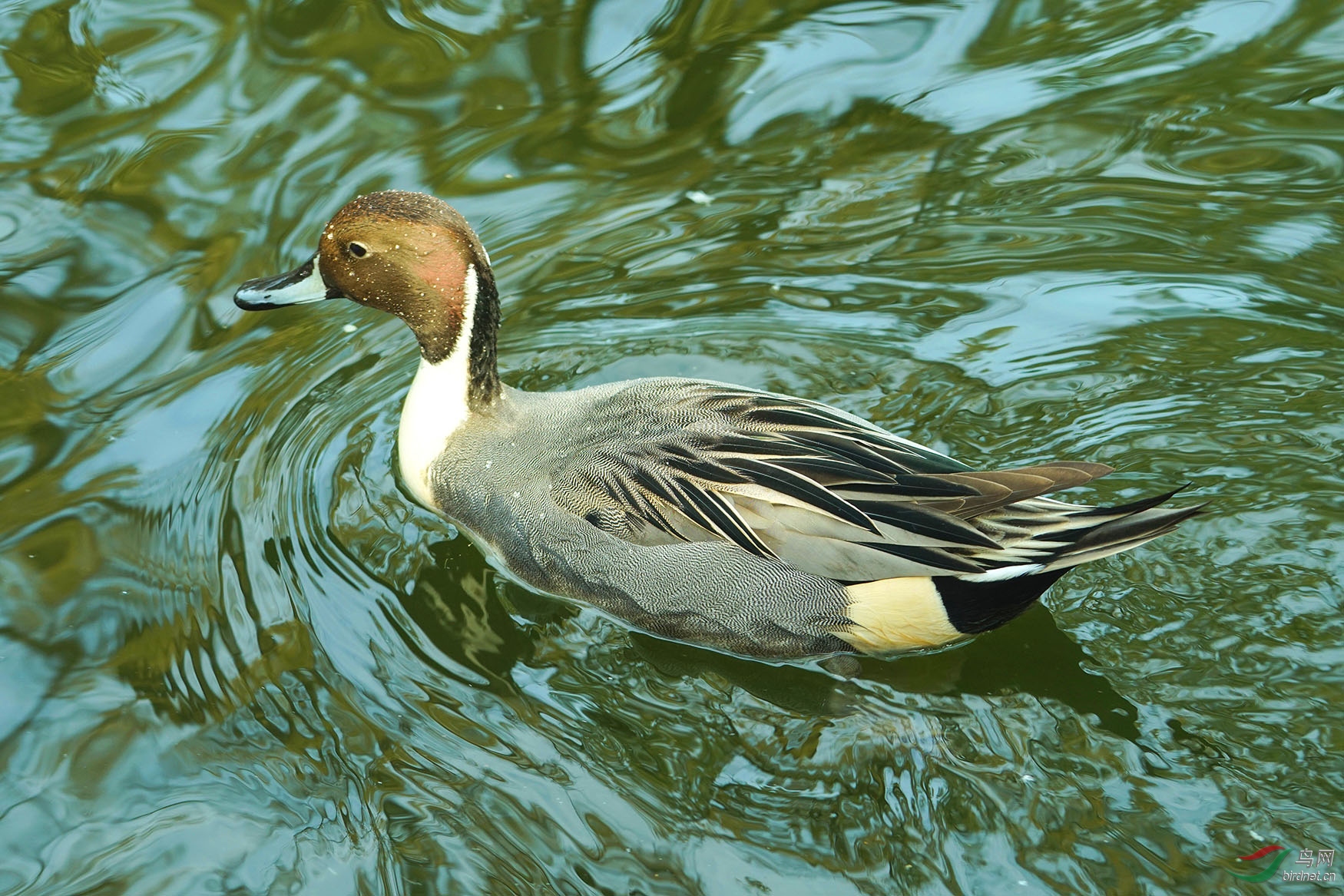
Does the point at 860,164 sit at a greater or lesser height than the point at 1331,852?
greater

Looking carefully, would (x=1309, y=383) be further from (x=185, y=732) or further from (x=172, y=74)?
(x=172, y=74)

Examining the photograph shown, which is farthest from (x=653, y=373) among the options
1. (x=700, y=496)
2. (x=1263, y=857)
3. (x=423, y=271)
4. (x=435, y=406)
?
(x=1263, y=857)

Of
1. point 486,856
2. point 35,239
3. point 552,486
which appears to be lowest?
point 486,856

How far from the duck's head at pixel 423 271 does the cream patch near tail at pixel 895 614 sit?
4.85ft

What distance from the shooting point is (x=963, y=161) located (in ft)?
20.4

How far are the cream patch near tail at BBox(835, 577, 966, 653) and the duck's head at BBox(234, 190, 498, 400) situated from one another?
58.2 inches

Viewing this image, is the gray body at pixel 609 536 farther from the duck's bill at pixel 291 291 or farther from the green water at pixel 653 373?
the duck's bill at pixel 291 291

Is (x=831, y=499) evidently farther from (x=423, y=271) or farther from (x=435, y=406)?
(x=423, y=271)

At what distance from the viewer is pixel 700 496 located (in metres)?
4.23

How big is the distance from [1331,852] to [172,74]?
233 inches

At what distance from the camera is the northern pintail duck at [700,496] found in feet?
13.4

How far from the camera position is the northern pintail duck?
4078 mm

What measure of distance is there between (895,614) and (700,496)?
69cm

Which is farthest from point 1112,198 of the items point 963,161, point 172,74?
point 172,74
